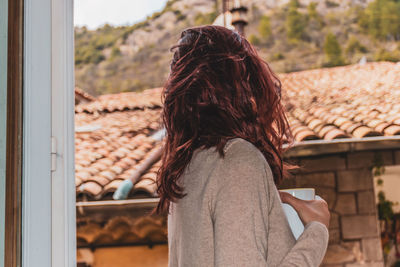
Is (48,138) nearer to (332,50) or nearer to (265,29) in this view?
(332,50)

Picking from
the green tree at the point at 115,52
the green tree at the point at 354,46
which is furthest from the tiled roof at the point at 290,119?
the green tree at the point at 115,52

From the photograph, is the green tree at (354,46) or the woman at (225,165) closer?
the woman at (225,165)

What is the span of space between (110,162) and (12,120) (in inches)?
142

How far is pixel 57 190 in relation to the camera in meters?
0.85

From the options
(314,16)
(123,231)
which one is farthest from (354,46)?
(123,231)

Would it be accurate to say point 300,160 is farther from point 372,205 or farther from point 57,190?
point 57,190

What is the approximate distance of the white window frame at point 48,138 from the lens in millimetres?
808

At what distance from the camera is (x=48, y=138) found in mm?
850

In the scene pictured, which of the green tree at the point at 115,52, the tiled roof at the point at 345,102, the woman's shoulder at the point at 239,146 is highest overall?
the green tree at the point at 115,52

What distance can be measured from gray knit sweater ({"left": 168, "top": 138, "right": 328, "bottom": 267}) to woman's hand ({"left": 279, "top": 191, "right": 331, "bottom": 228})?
0.02 meters

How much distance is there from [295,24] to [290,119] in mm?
7762

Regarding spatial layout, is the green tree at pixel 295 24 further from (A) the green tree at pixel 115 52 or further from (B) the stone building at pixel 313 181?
(B) the stone building at pixel 313 181

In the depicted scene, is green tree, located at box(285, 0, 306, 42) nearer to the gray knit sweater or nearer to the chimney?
the chimney

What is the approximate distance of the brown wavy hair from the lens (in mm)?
808
